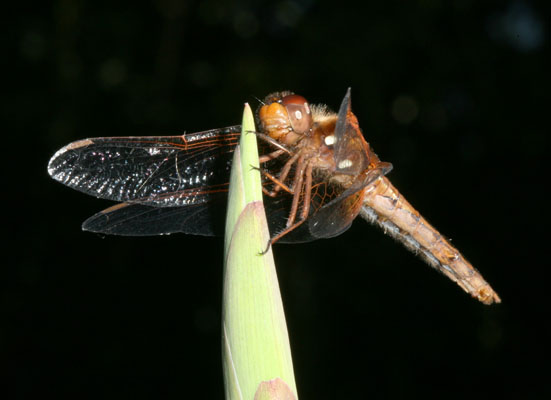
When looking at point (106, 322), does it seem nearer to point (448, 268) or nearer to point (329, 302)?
point (329, 302)

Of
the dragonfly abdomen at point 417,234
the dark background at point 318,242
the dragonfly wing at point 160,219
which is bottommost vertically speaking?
the dragonfly abdomen at point 417,234

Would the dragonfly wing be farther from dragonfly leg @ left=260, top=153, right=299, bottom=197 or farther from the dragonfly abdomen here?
the dragonfly abdomen

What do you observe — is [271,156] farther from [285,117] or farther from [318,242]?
[318,242]

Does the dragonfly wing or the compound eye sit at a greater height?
the compound eye

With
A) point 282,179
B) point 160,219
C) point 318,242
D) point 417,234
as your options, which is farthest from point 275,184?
point 318,242

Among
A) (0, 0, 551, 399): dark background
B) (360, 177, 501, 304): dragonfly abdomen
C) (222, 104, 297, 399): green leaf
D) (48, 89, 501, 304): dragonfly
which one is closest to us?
(222, 104, 297, 399): green leaf

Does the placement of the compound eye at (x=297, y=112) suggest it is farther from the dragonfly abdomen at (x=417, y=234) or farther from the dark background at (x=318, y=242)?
→ the dark background at (x=318, y=242)

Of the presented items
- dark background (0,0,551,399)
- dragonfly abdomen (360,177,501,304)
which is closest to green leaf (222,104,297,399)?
dragonfly abdomen (360,177,501,304)

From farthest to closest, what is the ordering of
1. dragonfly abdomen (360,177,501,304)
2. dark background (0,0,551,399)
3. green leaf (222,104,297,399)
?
dark background (0,0,551,399), dragonfly abdomen (360,177,501,304), green leaf (222,104,297,399)

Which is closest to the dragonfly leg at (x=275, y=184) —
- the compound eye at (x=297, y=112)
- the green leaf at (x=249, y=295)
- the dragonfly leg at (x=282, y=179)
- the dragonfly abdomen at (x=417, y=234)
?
the dragonfly leg at (x=282, y=179)

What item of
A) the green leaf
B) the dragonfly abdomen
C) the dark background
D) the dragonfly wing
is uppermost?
the dark background
